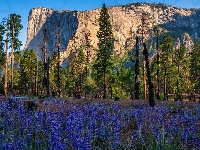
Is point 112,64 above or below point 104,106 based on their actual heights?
above

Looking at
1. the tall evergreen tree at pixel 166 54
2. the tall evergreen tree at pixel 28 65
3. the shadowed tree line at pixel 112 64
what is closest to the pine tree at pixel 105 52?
the shadowed tree line at pixel 112 64

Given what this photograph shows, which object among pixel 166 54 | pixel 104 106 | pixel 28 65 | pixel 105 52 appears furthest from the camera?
pixel 28 65

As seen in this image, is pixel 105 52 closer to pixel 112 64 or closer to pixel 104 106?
pixel 112 64

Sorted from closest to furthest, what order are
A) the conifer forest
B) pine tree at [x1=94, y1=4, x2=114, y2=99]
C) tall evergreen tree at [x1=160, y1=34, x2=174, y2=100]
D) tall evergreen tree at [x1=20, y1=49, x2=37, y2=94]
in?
the conifer forest
pine tree at [x1=94, y1=4, x2=114, y2=99]
tall evergreen tree at [x1=160, y1=34, x2=174, y2=100]
tall evergreen tree at [x1=20, y1=49, x2=37, y2=94]

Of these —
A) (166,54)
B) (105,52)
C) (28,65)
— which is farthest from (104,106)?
(28,65)

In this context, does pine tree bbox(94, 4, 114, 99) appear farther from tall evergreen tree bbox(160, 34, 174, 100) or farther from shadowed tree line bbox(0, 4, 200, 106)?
tall evergreen tree bbox(160, 34, 174, 100)

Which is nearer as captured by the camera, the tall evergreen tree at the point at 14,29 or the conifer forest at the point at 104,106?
the conifer forest at the point at 104,106

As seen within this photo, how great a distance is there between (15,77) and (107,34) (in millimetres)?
48764

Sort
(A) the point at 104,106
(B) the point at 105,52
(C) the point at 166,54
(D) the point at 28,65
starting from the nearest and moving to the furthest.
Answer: (A) the point at 104,106, (B) the point at 105,52, (C) the point at 166,54, (D) the point at 28,65

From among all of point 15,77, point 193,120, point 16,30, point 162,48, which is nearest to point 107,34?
point 162,48

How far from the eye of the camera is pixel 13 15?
151 ft

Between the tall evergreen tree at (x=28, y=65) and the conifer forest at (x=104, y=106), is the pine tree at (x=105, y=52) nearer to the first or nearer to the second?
the conifer forest at (x=104, y=106)

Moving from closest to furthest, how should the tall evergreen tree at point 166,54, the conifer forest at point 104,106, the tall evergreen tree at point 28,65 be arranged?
the conifer forest at point 104,106, the tall evergreen tree at point 166,54, the tall evergreen tree at point 28,65

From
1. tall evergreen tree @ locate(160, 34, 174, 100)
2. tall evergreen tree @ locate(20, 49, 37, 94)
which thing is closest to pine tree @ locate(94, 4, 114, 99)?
tall evergreen tree @ locate(160, 34, 174, 100)
